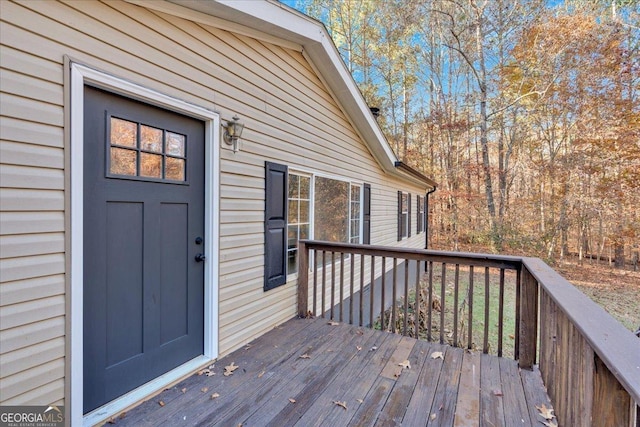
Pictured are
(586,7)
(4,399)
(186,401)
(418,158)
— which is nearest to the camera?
(4,399)

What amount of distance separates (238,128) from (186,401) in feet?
7.21

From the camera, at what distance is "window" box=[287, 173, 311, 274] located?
379cm

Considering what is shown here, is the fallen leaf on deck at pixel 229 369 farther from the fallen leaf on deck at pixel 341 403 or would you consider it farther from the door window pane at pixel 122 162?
the door window pane at pixel 122 162

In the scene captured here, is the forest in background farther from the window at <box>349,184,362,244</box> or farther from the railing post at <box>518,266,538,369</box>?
the railing post at <box>518,266,538,369</box>

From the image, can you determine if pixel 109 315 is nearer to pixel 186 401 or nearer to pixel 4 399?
pixel 4 399

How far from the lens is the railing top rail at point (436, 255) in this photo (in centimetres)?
273

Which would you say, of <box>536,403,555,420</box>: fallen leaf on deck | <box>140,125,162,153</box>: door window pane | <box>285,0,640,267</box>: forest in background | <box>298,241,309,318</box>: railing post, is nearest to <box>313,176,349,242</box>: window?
<box>298,241,309,318</box>: railing post

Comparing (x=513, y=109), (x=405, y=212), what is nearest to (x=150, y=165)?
(x=405, y=212)

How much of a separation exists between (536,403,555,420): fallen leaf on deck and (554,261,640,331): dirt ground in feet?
21.0

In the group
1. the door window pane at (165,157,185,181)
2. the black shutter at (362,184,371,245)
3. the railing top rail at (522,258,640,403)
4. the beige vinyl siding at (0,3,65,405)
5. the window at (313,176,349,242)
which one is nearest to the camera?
the railing top rail at (522,258,640,403)

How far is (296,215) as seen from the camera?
3.90m

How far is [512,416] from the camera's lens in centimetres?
197

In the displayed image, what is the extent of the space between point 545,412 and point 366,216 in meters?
4.17

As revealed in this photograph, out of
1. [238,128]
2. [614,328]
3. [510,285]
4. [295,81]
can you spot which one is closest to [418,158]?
[510,285]
